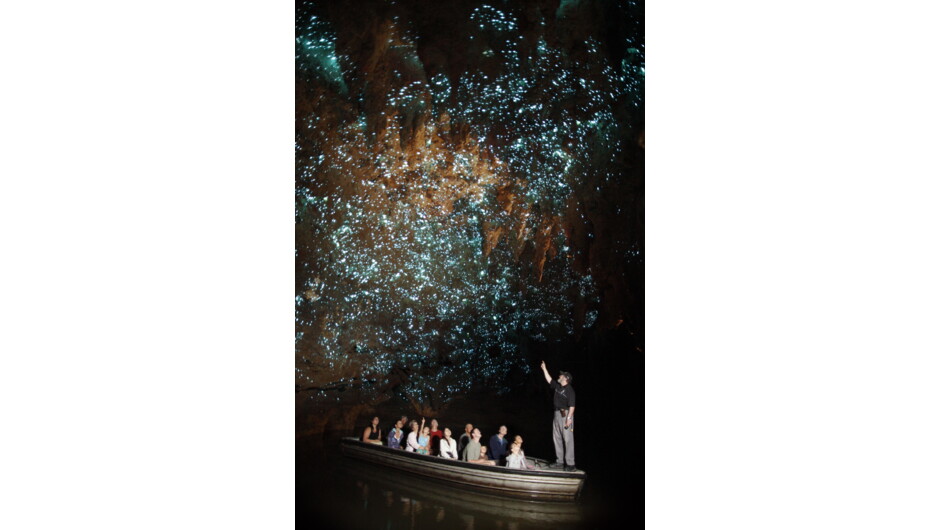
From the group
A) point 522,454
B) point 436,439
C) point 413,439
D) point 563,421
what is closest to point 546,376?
point 563,421

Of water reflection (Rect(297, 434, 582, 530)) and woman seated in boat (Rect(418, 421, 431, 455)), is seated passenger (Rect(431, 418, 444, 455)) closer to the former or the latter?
woman seated in boat (Rect(418, 421, 431, 455))

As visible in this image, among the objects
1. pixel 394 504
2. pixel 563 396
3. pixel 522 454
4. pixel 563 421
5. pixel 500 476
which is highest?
pixel 563 396

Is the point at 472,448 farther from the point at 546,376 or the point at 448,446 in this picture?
the point at 546,376

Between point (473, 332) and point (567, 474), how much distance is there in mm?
857

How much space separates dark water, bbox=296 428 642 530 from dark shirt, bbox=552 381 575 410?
0.40 meters

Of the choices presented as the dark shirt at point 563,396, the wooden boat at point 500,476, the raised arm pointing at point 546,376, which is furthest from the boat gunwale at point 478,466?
the raised arm pointing at point 546,376

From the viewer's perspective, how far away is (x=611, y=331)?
3.91 m

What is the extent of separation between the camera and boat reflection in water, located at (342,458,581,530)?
3.78 metres

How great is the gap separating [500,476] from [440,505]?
0.34 m

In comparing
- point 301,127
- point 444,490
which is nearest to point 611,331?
point 444,490

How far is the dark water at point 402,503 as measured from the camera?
379 centimetres

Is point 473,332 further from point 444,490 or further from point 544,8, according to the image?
point 544,8

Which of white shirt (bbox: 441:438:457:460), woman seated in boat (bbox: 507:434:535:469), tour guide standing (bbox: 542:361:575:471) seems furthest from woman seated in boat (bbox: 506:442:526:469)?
white shirt (bbox: 441:438:457:460)

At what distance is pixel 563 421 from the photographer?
3840mm
